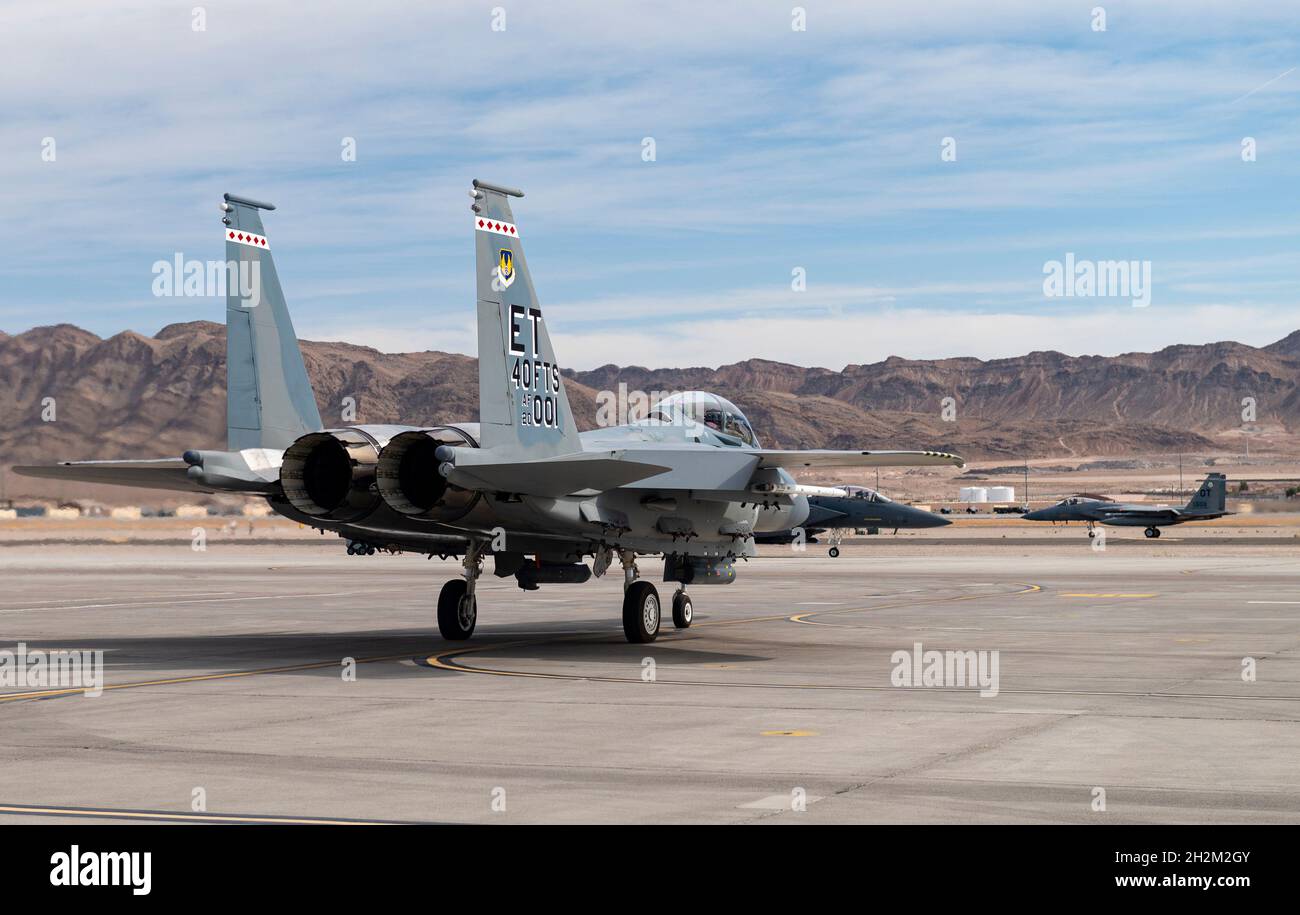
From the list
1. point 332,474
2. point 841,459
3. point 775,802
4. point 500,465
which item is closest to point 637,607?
point 841,459

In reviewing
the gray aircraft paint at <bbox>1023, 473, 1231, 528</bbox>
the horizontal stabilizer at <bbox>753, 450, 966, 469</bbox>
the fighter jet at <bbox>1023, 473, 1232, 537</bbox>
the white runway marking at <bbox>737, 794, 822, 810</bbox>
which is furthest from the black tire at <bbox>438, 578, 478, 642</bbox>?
the gray aircraft paint at <bbox>1023, 473, 1231, 528</bbox>

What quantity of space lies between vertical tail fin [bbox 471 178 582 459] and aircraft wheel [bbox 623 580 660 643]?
3.56m

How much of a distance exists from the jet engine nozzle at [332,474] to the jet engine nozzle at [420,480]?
310 millimetres

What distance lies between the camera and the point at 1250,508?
258 feet

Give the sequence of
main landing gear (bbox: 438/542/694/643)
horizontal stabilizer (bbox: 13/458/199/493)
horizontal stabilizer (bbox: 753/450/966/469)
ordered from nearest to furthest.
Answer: horizontal stabilizer (bbox: 753/450/966/469)
horizontal stabilizer (bbox: 13/458/199/493)
main landing gear (bbox: 438/542/694/643)

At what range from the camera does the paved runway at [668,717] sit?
30.4 ft

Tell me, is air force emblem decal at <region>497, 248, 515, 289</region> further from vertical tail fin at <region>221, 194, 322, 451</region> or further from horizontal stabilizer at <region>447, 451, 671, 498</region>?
vertical tail fin at <region>221, 194, 322, 451</region>

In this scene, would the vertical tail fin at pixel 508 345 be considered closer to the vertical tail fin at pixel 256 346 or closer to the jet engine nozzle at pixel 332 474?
the jet engine nozzle at pixel 332 474

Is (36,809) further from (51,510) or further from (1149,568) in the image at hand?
(51,510)

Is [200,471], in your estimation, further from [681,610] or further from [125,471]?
[681,610]

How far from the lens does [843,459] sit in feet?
67.3

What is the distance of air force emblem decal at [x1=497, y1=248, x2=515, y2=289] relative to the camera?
17953mm
